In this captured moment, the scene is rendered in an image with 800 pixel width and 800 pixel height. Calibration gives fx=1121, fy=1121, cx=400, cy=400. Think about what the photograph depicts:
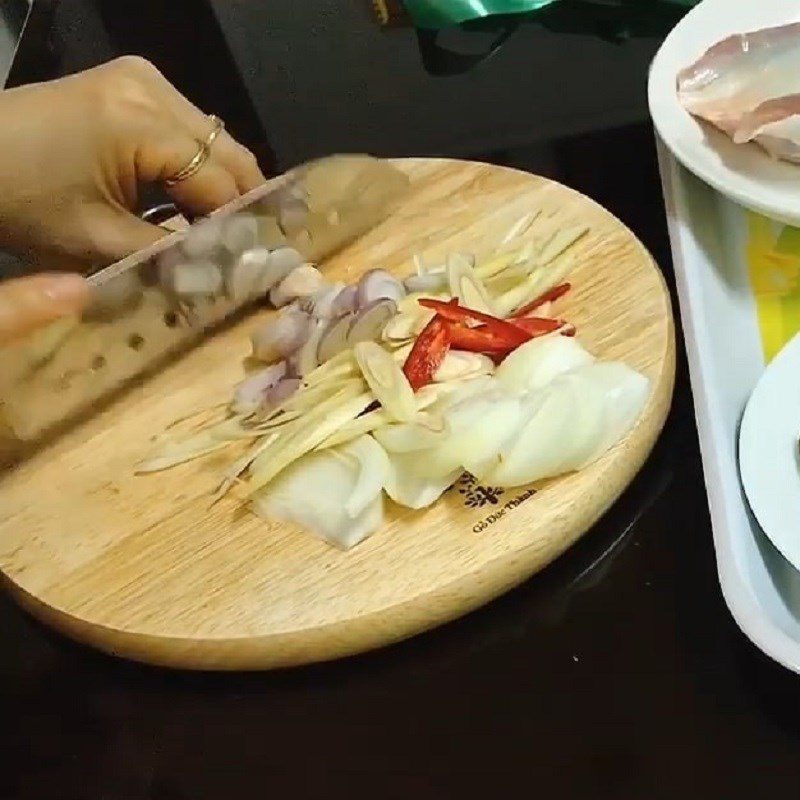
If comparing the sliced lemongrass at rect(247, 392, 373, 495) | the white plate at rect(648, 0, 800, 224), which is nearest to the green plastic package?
the white plate at rect(648, 0, 800, 224)

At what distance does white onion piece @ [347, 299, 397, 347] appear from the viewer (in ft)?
3.14

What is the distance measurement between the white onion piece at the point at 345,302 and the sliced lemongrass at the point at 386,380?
0.21 ft

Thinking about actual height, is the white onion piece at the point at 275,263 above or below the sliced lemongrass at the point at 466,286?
above

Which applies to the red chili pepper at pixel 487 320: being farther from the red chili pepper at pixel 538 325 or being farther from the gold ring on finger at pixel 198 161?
the gold ring on finger at pixel 198 161

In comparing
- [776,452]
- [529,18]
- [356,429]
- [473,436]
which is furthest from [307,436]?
A: [529,18]

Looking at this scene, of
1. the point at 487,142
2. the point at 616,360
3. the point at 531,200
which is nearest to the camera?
the point at 616,360

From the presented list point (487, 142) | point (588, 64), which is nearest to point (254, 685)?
point (487, 142)

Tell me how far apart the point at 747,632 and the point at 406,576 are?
0.78 ft

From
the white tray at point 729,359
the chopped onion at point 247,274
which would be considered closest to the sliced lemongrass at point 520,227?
the white tray at point 729,359

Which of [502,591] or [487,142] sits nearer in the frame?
[502,591]

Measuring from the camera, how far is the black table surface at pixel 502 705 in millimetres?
692

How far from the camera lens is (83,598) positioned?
839 millimetres

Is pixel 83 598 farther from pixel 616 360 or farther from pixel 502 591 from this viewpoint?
pixel 616 360

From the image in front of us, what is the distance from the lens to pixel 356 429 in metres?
0.88
